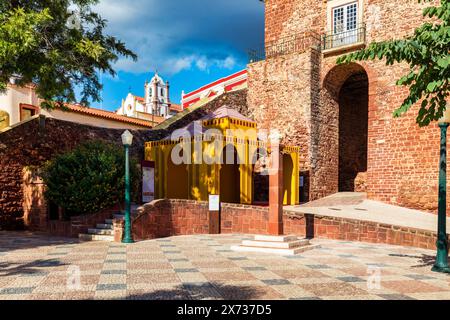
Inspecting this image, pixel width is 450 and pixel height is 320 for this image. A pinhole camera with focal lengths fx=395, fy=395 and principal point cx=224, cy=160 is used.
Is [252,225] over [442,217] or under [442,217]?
under

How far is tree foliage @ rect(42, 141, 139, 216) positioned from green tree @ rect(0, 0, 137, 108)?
191 centimetres

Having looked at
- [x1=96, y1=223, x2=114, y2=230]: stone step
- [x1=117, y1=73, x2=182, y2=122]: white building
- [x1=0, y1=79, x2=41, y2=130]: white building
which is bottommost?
[x1=96, y1=223, x2=114, y2=230]: stone step

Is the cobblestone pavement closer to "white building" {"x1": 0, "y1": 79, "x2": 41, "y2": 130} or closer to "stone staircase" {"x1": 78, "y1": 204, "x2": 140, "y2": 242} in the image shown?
"stone staircase" {"x1": 78, "y1": 204, "x2": 140, "y2": 242}

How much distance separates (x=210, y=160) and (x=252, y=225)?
3153 mm

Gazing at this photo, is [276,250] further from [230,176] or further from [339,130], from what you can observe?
[339,130]

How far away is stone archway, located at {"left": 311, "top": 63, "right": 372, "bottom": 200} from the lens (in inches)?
761

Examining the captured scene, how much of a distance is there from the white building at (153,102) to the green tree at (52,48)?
4057 centimetres

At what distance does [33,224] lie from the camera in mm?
14000

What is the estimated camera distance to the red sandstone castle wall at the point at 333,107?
16141 mm

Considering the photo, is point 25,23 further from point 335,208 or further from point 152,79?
point 152,79

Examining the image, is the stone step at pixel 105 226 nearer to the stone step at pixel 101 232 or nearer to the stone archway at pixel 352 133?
the stone step at pixel 101 232

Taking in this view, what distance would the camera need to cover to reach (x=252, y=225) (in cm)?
1316

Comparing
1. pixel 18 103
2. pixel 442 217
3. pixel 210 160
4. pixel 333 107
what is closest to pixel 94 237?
pixel 210 160

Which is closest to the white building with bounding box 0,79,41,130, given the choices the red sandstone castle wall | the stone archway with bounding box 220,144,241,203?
the stone archway with bounding box 220,144,241,203
